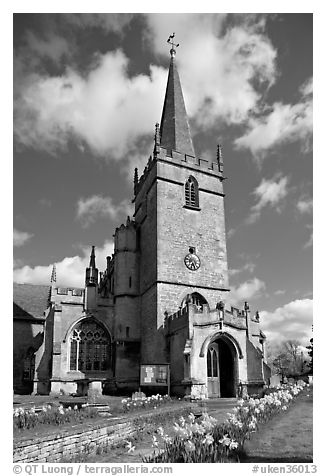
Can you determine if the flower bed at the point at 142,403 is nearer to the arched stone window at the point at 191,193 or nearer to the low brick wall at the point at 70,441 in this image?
the low brick wall at the point at 70,441

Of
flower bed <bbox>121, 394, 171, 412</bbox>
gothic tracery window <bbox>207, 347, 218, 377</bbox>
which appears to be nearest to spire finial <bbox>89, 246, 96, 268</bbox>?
gothic tracery window <bbox>207, 347, 218, 377</bbox>

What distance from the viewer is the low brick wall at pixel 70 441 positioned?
7895mm

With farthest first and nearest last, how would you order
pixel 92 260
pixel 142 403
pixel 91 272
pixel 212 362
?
pixel 92 260 < pixel 91 272 < pixel 212 362 < pixel 142 403

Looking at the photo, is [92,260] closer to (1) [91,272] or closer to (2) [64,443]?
(1) [91,272]

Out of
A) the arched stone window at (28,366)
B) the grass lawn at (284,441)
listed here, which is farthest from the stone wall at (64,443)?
the arched stone window at (28,366)

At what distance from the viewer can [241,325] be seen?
2581cm

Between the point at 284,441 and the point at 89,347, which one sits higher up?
the point at 284,441

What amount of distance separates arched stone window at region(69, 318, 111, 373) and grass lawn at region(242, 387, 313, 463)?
62.9ft

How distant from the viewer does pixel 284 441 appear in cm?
933

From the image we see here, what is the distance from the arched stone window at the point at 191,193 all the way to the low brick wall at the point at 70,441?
23.3m

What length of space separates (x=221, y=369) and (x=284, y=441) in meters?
16.7

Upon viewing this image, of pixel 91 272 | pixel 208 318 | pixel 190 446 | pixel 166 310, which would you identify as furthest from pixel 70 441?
pixel 91 272

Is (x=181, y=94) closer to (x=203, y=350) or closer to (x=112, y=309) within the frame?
(x=112, y=309)
